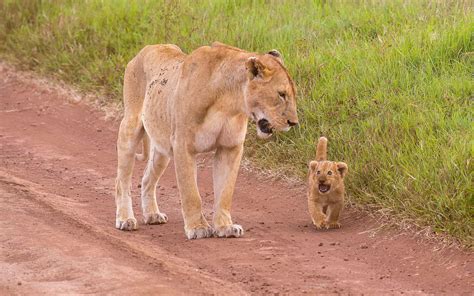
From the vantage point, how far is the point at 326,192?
877 cm

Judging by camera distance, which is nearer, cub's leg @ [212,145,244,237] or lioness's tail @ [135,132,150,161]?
cub's leg @ [212,145,244,237]

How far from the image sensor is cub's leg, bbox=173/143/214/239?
843 centimetres

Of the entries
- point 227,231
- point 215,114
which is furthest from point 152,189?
point 215,114

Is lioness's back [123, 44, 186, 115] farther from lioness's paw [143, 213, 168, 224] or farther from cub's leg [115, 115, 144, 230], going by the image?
lioness's paw [143, 213, 168, 224]

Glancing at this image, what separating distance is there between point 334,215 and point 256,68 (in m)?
1.31

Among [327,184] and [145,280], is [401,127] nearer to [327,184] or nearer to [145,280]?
[327,184]

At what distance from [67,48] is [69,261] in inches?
237

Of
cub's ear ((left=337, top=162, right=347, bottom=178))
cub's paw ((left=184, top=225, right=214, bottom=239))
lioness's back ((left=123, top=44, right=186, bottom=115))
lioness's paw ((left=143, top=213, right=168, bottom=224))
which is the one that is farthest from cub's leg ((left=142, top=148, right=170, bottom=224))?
cub's ear ((left=337, top=162, right=347, bottom=178))

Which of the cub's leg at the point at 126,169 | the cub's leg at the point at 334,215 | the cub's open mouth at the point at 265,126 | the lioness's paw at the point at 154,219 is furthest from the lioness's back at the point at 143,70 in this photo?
the cub's leg at the point at 334,215

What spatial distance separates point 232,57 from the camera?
8547 mm

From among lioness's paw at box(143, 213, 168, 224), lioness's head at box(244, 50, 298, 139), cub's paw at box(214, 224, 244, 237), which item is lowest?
lioness's paw at box(143, 213, 168, 224)

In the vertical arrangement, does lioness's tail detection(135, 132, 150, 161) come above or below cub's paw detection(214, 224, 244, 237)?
above

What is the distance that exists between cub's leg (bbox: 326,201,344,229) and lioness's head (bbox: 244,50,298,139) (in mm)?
871

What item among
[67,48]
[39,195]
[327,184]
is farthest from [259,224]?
[67,48]
